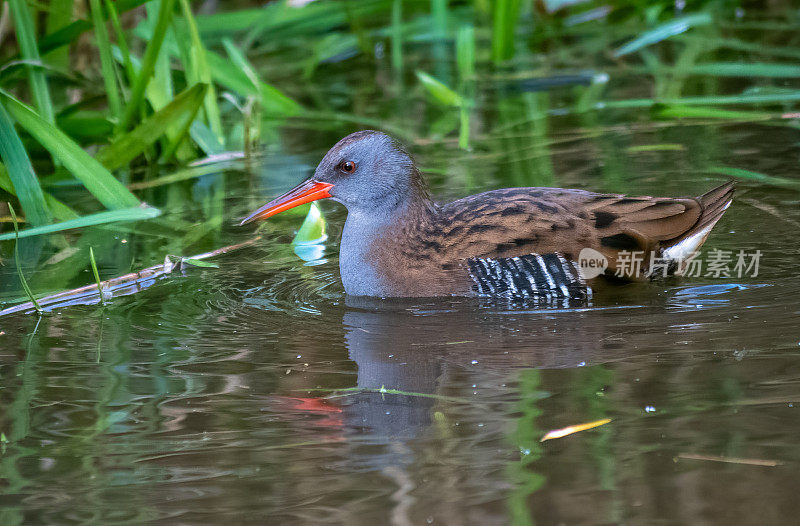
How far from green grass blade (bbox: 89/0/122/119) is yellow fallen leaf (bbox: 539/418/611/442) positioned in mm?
3461

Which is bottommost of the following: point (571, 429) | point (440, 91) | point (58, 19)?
point (571, 429)

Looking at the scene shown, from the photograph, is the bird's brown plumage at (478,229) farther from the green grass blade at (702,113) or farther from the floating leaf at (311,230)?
the green grass blade at (702,113)

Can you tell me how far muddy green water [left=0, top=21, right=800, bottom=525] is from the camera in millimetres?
2658

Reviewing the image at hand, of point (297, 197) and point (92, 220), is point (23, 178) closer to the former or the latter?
point (92, 220)

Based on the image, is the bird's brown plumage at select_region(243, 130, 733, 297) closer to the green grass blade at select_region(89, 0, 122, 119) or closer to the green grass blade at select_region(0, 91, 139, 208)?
the green grass blade at select_region(0, 91, 139, 208)

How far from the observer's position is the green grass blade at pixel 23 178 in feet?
16.1

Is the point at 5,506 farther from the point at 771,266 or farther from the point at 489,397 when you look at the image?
the point at 771,266

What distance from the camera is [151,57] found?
5.44 meters

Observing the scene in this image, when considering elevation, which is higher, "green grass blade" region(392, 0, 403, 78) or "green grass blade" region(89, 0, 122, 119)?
"green grass blade" region(392, 0, 403, 78)

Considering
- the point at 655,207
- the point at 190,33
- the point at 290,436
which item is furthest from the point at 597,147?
the point at 290,436

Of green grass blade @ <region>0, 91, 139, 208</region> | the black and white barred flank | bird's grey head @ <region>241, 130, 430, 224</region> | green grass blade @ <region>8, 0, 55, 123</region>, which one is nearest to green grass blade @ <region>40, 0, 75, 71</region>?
green grass blade @ <region>8, 0, 55, 123</region>

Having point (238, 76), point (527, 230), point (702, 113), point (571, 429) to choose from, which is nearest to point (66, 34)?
point (238, 76)

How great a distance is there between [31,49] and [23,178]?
84 centimetres

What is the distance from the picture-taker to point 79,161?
16.5 feet
